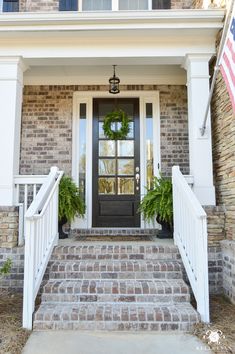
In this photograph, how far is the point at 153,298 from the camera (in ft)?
9.60

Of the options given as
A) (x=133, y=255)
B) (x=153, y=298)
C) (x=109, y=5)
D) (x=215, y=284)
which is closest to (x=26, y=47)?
(x=109, y=5)

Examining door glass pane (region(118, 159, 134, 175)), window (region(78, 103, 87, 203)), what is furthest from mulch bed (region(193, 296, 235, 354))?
window (region(78, 103, 87, 203))

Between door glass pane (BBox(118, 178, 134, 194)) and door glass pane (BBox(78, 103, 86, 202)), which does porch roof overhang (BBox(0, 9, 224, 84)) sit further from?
door glass pane (BBox(118, 178, 134, 194))

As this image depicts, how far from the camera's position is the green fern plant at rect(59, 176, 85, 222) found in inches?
163

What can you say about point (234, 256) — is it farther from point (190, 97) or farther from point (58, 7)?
point (58, 7)

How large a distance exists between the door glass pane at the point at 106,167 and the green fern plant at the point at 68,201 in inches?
30.3

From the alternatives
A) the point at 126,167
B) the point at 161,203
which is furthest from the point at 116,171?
the point at 161,203

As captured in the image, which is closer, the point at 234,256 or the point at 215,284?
the point at 234,256

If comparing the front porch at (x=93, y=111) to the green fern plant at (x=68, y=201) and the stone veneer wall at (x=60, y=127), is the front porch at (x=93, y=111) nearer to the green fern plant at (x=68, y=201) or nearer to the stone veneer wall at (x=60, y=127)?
the stone veneer wall at (x=60, y=127)

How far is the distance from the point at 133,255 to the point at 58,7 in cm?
426

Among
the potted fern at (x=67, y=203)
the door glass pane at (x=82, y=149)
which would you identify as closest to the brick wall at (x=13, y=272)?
the potted fern at (x=67, y=203)

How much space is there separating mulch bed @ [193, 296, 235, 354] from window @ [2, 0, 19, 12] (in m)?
5.42

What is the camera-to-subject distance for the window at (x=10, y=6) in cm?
524

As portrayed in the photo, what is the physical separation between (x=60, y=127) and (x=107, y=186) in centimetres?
125
